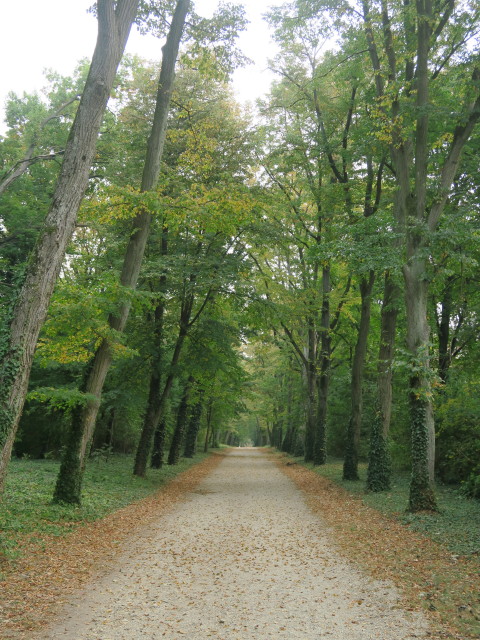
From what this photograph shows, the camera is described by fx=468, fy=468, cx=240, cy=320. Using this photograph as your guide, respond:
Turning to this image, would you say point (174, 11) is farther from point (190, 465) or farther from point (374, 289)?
point (190, 465)

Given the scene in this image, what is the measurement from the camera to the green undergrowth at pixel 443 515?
742 cm

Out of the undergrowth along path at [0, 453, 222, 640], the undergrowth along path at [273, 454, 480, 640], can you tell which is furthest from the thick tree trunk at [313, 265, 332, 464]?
the undergrowth along path at [0, 453, 222, 640]

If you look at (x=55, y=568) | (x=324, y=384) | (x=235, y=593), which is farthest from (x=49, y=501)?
(x=324, y=384)

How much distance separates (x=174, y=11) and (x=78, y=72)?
11.8 metres

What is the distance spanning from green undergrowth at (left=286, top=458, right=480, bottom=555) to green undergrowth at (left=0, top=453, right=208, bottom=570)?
592 centimetres

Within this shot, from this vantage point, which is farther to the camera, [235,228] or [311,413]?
[311,413]

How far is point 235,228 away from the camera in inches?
435

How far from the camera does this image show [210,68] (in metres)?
10.7

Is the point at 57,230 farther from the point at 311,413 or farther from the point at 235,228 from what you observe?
the point at 311,413

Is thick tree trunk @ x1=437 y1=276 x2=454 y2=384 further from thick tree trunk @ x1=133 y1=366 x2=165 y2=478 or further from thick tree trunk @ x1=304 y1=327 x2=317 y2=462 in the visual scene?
thick tree trunk @ x1=133 y1=366 x2=165 y2=478

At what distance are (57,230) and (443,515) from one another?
8.91 m

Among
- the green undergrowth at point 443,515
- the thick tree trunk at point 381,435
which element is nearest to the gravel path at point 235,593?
the green undergrowth at point 443,515

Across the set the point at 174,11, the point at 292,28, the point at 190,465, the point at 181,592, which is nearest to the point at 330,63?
the point at 292,28

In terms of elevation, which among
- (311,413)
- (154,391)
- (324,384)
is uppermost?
(324,384)
